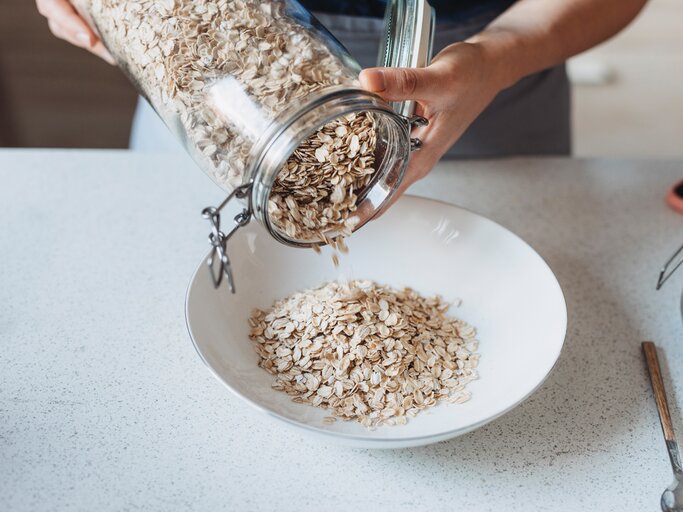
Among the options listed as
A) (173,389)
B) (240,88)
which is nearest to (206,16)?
(240,88)

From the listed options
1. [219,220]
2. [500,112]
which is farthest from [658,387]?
[500,112]

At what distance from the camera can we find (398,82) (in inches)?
26.1

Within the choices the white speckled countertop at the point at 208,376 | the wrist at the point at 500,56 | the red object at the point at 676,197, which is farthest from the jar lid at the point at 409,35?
the red object at the point at 676,197

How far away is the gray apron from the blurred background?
107 cm

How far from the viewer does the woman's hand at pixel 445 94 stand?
27.9 inches

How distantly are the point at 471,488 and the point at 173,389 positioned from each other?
0.33m

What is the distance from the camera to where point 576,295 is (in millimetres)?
921

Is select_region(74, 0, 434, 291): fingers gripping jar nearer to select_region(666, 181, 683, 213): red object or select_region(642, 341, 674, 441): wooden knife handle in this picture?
select_region(642, 341, 674, 441): wooden knife handle

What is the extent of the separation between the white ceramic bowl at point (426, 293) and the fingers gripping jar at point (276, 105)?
129mm

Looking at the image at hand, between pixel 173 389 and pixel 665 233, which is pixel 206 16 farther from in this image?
pixel 665 233

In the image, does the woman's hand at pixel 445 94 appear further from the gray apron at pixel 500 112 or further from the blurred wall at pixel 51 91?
the blurred wall at pixel 51 91

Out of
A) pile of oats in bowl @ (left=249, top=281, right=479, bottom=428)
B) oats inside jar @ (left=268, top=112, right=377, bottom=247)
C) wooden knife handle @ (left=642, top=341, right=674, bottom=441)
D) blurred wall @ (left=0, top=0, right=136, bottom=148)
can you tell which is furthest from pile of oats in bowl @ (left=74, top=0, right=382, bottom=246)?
blurred wall @ (left=0, top=0, right=136, bottom=148)

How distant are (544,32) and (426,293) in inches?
15.1

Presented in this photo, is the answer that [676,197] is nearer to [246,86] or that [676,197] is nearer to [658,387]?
[658,387]
